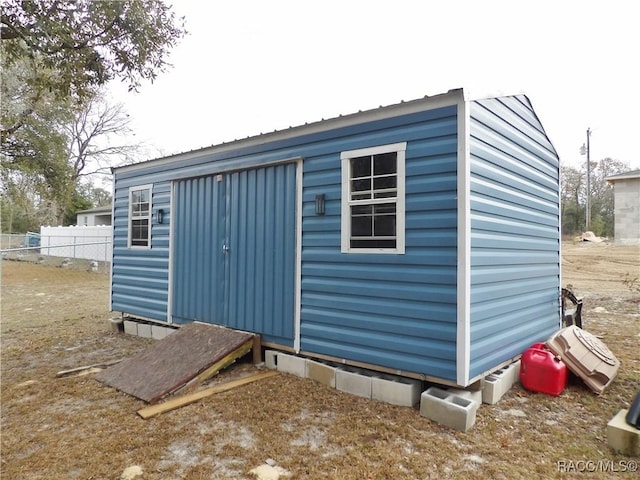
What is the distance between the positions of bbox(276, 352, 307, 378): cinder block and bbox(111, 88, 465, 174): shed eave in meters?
2.58

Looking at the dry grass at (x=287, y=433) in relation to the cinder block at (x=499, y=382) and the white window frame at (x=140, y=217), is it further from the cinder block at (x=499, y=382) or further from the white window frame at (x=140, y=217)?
the white window frame at (x=140, y=217)

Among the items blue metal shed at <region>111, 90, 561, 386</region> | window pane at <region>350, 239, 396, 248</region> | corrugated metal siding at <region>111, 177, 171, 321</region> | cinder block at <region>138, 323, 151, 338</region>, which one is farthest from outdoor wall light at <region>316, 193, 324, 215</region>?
cinder block at <region>138, 323, 151, 338</region>

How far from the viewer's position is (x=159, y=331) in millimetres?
5891

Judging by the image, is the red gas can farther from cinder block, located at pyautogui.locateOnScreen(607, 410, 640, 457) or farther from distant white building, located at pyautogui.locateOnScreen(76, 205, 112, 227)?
distant white building, located at pyautogui.locateOnScreen(76, 205, 112, 227)

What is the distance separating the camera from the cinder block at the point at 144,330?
19.9 ft

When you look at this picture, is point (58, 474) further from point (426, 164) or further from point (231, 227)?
point (426, 164)

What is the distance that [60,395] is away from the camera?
380 centimetres

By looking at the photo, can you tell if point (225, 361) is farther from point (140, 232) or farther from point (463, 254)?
point (140, 232)

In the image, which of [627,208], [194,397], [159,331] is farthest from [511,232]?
[627,208]

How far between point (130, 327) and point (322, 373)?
13.5 feet

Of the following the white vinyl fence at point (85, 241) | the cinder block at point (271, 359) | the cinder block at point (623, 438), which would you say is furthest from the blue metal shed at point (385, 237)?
the white vinyl fence at point (85, 241)

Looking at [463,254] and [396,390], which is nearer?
[463,254]

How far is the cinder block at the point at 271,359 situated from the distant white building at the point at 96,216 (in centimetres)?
2551

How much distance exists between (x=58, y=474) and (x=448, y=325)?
3.05 metres
